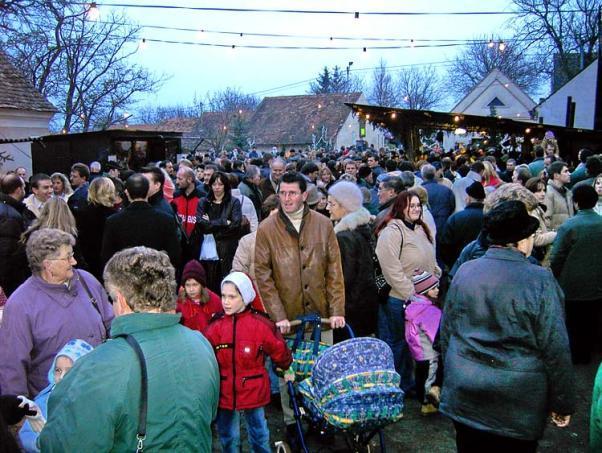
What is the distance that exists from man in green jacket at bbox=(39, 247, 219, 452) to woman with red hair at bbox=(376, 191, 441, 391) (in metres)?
2.93

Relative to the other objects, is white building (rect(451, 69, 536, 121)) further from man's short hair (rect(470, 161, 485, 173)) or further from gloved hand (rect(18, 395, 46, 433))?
gloved hand (rect(18, 395, 46, 433))

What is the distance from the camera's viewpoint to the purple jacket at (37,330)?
11.3 ft

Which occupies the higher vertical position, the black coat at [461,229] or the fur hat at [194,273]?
the black coat at [461,229]

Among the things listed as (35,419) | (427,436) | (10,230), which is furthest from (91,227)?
(427,436)

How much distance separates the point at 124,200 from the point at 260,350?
15.1ft

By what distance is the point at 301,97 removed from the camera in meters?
57.9

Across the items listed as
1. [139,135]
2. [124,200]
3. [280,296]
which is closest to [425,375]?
[280,296]

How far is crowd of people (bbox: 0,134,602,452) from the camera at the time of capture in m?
2.37

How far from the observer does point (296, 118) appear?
181 ft

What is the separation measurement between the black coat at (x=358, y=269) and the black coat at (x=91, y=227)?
9.42ft

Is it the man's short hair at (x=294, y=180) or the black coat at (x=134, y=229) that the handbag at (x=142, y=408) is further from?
the black coat at (x=134, y=229)

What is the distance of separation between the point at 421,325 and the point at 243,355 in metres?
1.93

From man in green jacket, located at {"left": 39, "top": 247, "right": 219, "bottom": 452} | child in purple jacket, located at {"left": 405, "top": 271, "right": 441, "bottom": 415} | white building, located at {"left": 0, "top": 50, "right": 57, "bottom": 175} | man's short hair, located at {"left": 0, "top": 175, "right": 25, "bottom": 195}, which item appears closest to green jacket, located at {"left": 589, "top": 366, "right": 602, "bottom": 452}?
man in green jacket, located at {"left": 39, "top": 247, "right": 219, "bottom": 452}

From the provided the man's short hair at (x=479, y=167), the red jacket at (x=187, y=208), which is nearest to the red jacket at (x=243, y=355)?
the red jacket at (x=187, y=208)
